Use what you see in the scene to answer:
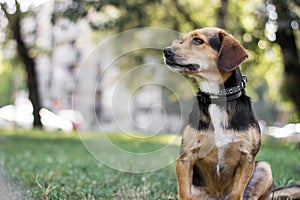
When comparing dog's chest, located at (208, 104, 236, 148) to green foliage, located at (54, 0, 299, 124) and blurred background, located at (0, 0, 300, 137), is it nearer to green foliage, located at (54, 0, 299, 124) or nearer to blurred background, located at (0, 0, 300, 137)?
blurred background, located at (0, 0, 300, 137)

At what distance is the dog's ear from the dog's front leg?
2.88ft

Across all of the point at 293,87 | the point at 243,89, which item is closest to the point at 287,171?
the point at 243,89

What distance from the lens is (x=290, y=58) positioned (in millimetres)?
14688

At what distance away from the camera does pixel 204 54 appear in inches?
182

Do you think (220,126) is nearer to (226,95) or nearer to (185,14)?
(226,95)

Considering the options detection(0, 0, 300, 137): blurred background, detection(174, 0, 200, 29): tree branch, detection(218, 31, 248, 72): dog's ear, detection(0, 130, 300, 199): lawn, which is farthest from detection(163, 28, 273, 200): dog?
detection(174, 0, 200, 29): tree branch

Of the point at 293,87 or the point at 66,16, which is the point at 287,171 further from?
the point at 293,87

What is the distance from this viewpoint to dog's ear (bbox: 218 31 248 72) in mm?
4444

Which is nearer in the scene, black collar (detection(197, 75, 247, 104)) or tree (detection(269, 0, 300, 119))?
black collar (detection(197, 75, 247, 104))

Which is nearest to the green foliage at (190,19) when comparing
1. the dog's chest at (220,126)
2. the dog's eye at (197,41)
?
the dog's eye at (197,41)

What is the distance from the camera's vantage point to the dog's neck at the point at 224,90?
4.50 meters

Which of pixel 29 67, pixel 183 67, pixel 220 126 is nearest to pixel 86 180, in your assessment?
pixel 183 67

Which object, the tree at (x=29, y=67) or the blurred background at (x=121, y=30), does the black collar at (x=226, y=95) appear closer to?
the blurred background at (x=121, y=30)

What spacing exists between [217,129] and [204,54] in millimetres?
768
